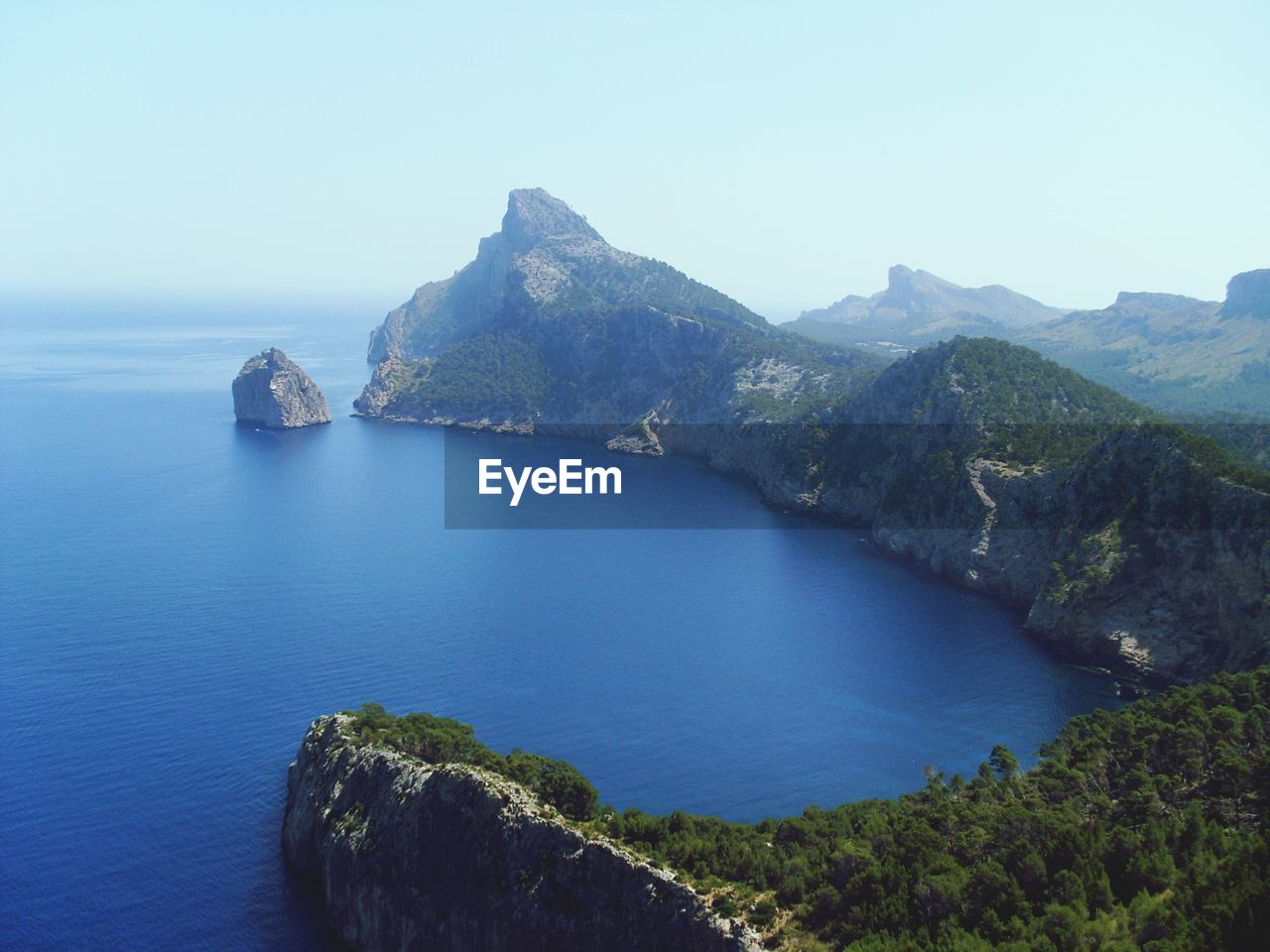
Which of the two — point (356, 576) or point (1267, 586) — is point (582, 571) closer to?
point (356, 576)

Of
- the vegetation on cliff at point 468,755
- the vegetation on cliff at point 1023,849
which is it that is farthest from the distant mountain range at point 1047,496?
the vegetation on cliff at point 468,755

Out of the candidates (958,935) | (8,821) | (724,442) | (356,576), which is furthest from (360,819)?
(724,442)

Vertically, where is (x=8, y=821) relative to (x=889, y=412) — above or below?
below

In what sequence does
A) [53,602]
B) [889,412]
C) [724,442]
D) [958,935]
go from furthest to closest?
[724,442] → [889,412] → [53,602] → [958,935]

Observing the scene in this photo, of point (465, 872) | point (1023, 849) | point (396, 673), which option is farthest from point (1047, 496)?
point (465, 872)

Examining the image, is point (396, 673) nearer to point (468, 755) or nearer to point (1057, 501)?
point (468, 755)

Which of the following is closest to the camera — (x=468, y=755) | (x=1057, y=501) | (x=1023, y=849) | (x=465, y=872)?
(x=1023, y=849)

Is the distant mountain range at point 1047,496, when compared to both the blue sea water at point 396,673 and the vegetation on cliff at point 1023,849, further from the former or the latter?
the vegetation on cliff at point 1023,849
